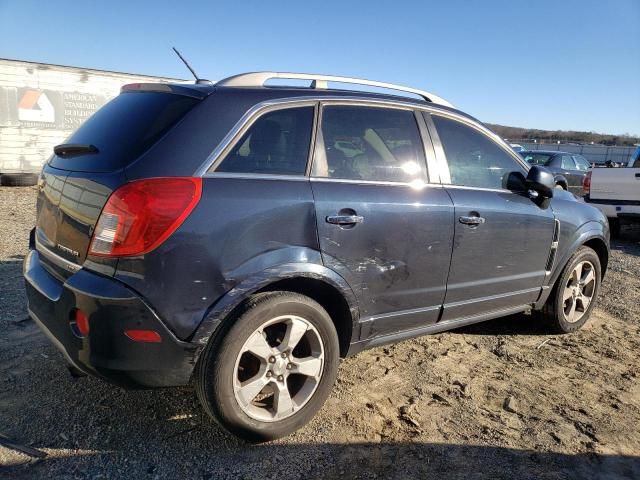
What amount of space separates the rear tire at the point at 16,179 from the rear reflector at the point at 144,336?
11780mm

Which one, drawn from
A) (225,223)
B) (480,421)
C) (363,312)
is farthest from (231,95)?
(480,421)

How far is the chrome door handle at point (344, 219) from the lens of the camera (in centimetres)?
262

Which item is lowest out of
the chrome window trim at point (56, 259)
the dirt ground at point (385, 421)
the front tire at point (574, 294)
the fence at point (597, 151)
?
the dirt ground at point (385, 421)

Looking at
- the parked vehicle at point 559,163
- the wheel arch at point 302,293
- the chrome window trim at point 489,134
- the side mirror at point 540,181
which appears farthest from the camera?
the parked vehicle at point 559,163

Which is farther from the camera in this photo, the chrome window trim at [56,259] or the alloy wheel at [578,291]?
the alloy wheel at [578,291]

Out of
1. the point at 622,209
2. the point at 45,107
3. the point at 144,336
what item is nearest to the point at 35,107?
the point at 45,107

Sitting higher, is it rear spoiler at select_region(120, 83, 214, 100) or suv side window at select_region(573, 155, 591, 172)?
suv side window at select_region(573, 155, 591, 172)

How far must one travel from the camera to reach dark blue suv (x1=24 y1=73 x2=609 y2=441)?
220 cm

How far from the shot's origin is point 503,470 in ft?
8.04

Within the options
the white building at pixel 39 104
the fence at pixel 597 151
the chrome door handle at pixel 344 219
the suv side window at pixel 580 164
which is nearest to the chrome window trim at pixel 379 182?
the chrome door handle at pixel 344 219

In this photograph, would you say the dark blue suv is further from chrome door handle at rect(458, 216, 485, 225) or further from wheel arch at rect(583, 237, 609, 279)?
wheel arch at rect(583, 237, 609, 279)

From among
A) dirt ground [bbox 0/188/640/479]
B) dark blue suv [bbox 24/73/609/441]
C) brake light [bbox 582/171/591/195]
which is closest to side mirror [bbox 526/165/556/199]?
dark blue suv [bbox 24/73/609/441]

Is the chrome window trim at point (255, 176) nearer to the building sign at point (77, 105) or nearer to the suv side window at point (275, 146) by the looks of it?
the suv side window at point (275, 146)

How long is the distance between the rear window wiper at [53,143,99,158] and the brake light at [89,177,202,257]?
0.47 metres
